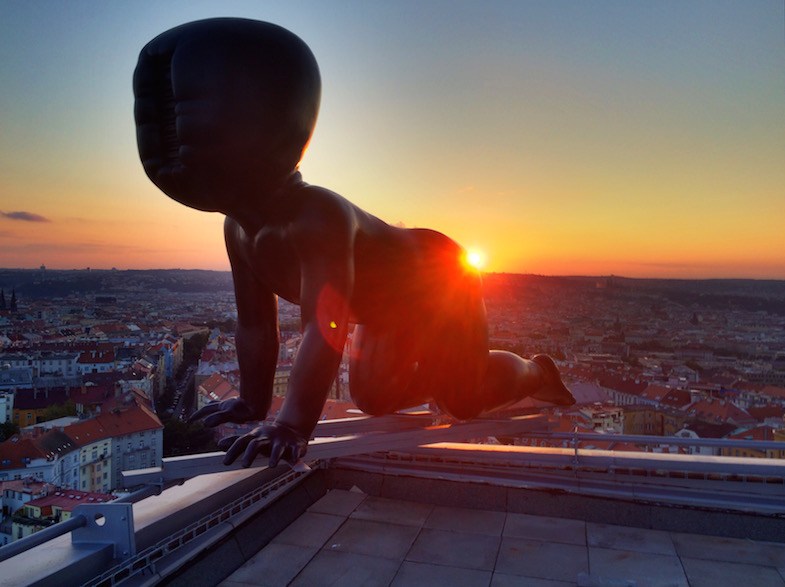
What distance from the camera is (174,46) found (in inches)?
78.3

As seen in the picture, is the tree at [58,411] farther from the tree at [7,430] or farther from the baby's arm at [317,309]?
the baby's arm at [317,309]

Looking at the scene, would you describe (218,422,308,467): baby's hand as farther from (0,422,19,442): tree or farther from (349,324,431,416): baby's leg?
(0,422,19,442): tree

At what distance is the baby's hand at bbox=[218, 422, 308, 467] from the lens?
2016 mm

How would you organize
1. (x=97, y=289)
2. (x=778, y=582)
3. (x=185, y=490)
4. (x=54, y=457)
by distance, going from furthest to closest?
(x=97, y=289) < (x=54, y=457) < (x=185, y=490) < (x=778, y=582)

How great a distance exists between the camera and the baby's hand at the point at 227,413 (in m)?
2.74

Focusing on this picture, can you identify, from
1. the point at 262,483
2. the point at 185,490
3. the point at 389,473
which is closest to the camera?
the point at 185,490

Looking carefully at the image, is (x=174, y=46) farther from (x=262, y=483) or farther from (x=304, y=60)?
(x=262, y=483)

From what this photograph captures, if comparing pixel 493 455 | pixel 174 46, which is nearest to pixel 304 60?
pixel 174 46

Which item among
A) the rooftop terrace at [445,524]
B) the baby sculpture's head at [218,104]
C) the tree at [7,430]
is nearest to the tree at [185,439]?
the tree at [7,430]

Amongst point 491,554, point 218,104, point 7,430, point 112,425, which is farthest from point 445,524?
point 7,430

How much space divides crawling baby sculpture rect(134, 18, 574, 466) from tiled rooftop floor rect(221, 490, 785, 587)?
1.62 feet

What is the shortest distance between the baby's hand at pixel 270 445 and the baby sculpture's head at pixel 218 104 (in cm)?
75

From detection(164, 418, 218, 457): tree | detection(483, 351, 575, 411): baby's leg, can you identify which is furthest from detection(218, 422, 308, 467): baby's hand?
detection(164, 418, 218, 457): tree

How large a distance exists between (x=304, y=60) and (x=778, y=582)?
2.34 metres
